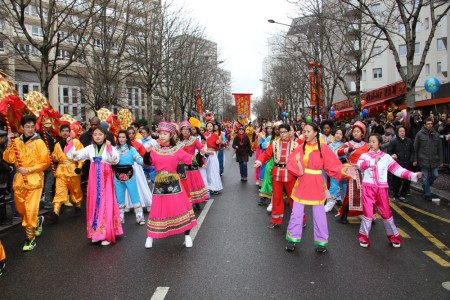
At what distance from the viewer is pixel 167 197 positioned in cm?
566

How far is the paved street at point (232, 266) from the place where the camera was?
13.7 ft

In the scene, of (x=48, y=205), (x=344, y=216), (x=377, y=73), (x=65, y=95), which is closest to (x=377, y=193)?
(x=344, y=216)

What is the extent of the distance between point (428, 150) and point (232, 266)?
6540 millimetres

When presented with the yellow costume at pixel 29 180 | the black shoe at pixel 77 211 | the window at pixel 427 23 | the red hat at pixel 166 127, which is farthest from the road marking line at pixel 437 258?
the window at pixel 427 23

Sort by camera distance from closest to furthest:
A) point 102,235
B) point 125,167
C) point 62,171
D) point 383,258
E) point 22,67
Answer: point 383,258
point 102,235
point 125,167
point 62,171
point 22,67

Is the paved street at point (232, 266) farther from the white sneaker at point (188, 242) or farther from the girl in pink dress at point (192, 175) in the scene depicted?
the girl in pink dress at point (192, 175)

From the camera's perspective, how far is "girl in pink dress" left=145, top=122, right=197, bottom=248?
562 centimetres

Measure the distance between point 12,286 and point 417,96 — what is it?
98.7 feet

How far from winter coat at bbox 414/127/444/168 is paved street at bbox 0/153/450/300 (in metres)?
2.53

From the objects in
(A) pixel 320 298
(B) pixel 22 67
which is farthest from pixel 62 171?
(B) pixel 22 67

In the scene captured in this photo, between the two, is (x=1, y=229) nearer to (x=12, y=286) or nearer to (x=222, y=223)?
(x=12, y=286)

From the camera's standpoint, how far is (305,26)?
22.0m

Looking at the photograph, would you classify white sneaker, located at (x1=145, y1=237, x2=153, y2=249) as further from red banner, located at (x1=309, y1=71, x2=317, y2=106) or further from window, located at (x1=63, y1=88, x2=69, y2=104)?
window, located at (x1=63, y1=88, x2=69, y2=104)

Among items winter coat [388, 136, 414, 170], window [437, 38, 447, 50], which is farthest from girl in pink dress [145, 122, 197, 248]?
window [437, 38, 447, 50]
